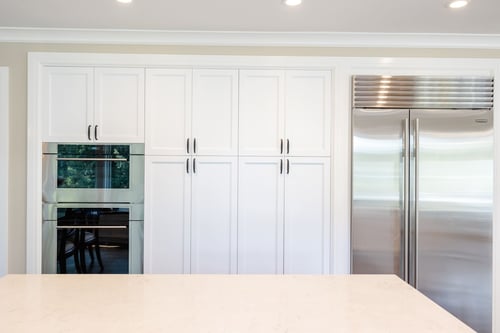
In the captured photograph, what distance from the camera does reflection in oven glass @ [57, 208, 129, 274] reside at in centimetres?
274

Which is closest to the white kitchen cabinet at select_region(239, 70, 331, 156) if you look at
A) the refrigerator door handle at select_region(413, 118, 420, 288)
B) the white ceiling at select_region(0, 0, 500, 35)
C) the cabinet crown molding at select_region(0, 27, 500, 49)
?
the cabinet crown molding at select_region(0, 27, 500, 49)

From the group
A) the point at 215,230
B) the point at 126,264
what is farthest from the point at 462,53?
the point at 126,264

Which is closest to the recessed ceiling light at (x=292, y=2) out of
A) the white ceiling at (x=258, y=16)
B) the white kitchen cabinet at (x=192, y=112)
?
the white ceiling at (x=258, y=16)

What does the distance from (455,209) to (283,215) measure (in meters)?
1.33

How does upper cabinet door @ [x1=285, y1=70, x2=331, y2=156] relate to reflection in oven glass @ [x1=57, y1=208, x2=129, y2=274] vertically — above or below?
above

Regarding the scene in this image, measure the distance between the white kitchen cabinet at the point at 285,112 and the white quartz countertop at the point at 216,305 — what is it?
4.63ft

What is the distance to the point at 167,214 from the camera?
2.77 m

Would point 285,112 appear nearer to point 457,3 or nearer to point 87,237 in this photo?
point 457,3

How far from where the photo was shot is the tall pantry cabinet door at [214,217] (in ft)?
9.11

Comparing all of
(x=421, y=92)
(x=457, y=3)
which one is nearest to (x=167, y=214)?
(x=421, y=92)

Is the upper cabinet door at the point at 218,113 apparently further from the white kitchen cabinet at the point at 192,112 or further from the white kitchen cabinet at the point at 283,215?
the white kitchen cabinet at the point at 283,215

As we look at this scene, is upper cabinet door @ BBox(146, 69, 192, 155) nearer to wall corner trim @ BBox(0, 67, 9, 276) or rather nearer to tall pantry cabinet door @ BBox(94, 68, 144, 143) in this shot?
tall pantry cabinet door @ BBox(94, 68, 144, 143)

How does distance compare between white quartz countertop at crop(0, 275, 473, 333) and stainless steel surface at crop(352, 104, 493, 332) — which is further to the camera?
stainless steel surface at crop(352, 104, 493, 332)

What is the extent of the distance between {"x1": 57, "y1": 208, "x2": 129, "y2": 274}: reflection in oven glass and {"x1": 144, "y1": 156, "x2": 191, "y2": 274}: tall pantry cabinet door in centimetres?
23
